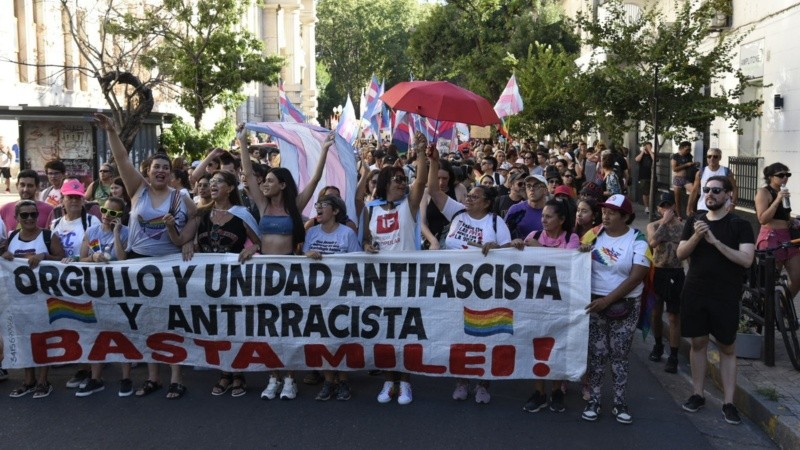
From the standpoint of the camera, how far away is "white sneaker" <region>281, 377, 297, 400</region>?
7.42 metres

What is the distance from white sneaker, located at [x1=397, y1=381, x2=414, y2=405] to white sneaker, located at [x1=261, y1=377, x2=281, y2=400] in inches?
37.6

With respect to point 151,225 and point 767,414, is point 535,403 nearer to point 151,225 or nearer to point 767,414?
point 767,414

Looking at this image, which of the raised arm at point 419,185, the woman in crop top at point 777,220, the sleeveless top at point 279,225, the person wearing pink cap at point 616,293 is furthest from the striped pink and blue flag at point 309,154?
the person wearing pink cap at point 616,293

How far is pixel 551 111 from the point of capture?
27.2 metres

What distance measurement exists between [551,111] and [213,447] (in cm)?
2215

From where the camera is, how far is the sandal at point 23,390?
7.62 metres

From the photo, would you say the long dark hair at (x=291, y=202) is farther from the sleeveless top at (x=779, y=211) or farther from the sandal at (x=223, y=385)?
the sleeveless top at (x=779, y=211)

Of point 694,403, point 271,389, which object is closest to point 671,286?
point 694,403

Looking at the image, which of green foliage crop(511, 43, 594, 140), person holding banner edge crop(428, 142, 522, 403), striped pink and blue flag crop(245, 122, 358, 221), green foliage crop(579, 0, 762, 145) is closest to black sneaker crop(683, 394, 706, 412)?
person holding banner edge crop(428, 142, 522, 403)

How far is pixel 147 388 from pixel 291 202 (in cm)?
184

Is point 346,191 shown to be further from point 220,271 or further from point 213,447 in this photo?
point 213,447

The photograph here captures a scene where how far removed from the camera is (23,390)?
7.71 meters

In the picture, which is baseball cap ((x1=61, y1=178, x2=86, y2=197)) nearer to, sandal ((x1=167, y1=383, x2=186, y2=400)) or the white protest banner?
the white protest banner

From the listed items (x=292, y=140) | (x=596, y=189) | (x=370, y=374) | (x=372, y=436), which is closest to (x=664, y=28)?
(x=292, y=140)
